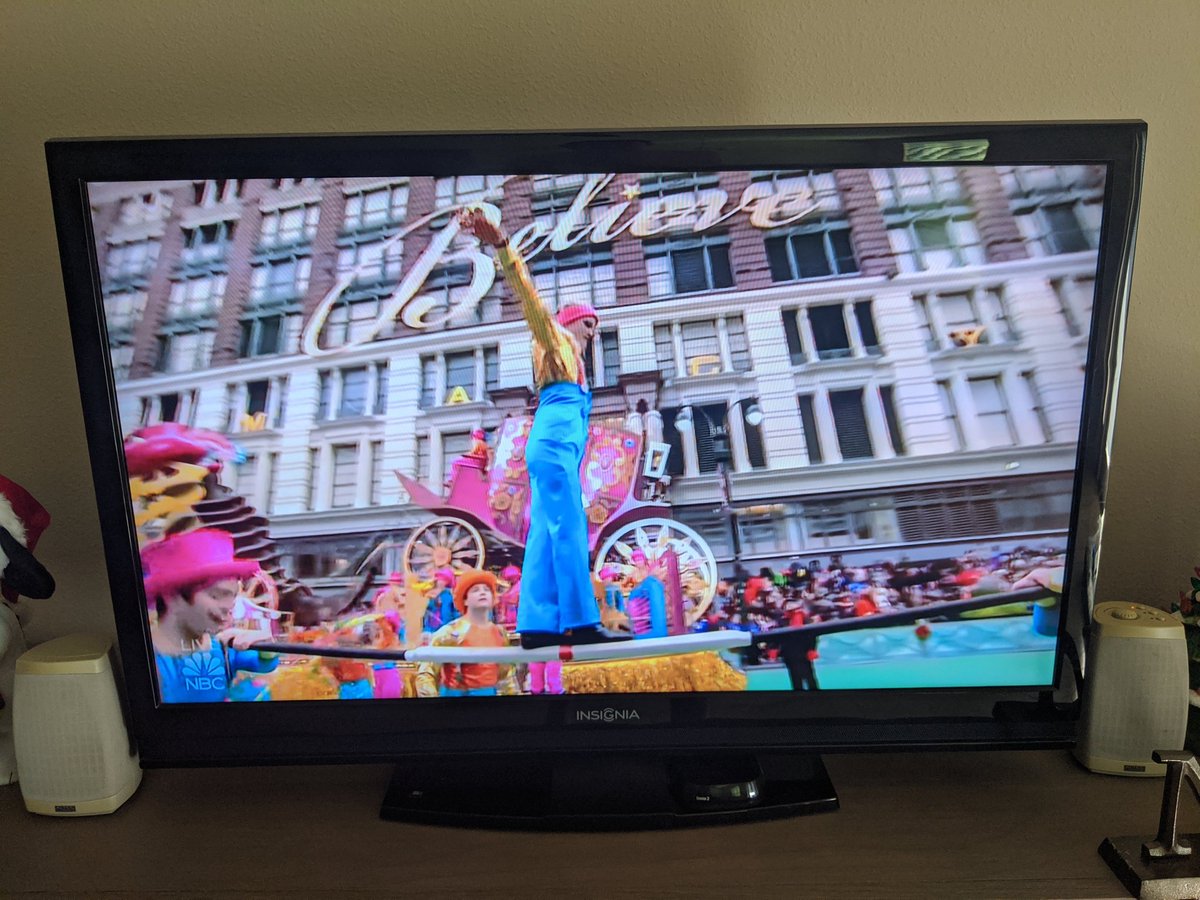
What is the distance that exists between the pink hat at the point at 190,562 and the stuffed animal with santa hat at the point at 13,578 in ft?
0.58

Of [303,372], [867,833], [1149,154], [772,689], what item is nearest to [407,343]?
[303,372]

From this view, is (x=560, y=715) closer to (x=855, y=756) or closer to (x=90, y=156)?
(x=855, y=756)

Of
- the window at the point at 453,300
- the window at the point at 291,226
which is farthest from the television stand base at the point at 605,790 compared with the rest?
the window at the point at 291,226

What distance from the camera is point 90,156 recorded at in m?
0.99

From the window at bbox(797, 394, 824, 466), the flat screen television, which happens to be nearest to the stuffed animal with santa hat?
the flat screen television

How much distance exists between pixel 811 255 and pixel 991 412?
288mm

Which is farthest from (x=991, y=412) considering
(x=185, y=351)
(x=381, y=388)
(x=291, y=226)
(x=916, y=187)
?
(x=185, y=351)

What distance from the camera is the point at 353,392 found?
1061 mm

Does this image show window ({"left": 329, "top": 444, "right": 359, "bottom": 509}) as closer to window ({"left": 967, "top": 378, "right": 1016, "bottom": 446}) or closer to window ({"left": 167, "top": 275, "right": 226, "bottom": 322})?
window ({"left": 167, "top": 275, "right": 226, "bottom": 322})

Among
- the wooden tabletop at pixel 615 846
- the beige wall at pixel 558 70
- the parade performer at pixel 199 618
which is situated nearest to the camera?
the wooden tabletop at pixel 615 846

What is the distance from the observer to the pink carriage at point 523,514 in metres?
1.05

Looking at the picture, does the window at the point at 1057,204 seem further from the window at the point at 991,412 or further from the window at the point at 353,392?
the window at the point at 353,392

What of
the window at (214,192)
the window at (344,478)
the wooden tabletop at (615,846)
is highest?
the window at (214,192)

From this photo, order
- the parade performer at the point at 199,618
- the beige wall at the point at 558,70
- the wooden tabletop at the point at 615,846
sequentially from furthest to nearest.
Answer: the beige wall at the point at 558,70, the parade performer at the point at 199,618, the wooden tabletop at the point at 615,846
